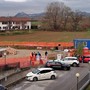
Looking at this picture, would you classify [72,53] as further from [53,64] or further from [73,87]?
[73,87]

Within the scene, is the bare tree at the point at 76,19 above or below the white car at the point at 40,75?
above

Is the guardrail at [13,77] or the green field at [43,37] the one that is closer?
the guardrail at [13,77]

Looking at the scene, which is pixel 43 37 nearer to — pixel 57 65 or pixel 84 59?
pixel 84 59

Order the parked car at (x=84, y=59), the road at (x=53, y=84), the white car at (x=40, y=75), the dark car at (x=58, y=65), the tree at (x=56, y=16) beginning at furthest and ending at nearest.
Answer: the tree at (x=56, y=16), the parked car at (x=84, y=59), the dark car at (x=58, y=65), the white car at (x=40, y=75), the road at (x=53, y=84)

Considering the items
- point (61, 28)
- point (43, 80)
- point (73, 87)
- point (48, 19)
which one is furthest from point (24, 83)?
point (48, 19)

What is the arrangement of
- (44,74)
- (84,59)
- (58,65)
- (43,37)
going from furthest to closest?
1. (43,37)
2. (84,59)
3. (58,65)
4. (44,74)

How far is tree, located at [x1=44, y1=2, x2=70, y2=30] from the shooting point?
465 feet

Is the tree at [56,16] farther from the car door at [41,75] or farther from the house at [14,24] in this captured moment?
the car door at [41,75]

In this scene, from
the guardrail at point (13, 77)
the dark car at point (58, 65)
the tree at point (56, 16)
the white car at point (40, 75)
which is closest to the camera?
the guardrail at point (13, 77)

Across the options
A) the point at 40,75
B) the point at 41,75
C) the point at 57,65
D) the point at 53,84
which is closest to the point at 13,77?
the point at 40,75

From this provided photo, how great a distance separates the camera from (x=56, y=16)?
507 ft

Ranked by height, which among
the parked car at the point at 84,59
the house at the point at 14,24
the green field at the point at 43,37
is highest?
the house at the point at 14,24

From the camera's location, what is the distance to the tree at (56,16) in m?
142

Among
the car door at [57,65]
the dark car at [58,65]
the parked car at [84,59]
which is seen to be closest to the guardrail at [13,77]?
the dark car at [58,65]
